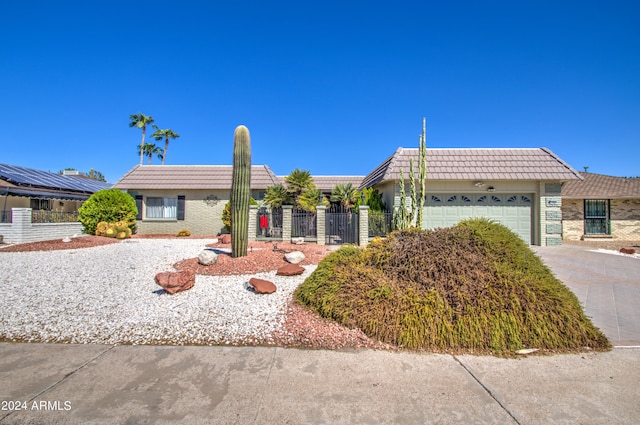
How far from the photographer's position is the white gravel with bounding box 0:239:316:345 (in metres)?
4.00

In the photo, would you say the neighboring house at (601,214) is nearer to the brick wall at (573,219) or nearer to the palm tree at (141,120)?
the brick wall at (573,219)

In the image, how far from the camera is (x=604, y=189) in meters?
16.8

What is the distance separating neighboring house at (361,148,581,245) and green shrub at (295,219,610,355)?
29.4 feet

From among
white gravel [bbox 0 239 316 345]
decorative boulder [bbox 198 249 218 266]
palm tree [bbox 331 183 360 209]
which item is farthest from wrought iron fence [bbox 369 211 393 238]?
decorative boulder [bbox 198 249 218 266]

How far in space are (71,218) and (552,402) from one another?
21.0m

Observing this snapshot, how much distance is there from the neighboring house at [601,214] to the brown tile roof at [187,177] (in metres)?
17.5

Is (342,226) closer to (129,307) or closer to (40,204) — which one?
(129,307)

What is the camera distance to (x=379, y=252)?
196 inches

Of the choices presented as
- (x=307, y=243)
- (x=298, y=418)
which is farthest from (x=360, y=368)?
(x=307, y=243)

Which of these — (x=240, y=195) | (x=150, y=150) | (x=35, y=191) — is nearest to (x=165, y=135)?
(x=150, y=150)

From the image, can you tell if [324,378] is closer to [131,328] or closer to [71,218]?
[131,328]

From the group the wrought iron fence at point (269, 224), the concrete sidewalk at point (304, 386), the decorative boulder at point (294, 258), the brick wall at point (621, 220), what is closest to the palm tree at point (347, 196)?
the wrought iron fence at point (269, 224)

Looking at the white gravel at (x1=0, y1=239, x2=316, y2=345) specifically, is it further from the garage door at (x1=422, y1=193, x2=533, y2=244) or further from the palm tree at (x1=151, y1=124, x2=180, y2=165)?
the palm tree at (x1=151, y1=124, x2=180, y2=165)

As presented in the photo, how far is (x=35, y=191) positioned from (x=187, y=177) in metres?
8.98
